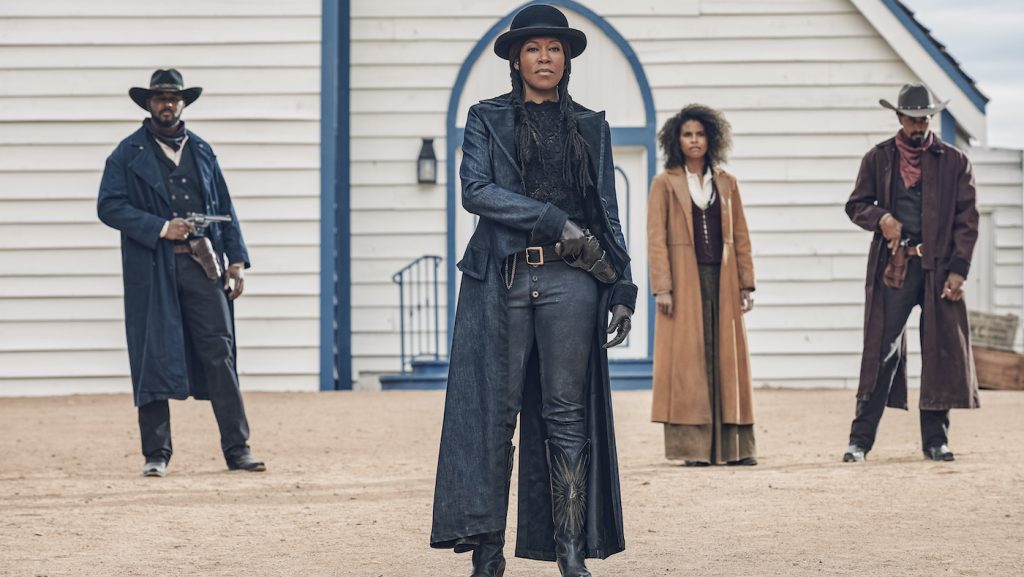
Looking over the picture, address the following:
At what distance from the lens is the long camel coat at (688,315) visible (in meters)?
8.76

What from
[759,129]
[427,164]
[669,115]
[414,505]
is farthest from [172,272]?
[759,129]

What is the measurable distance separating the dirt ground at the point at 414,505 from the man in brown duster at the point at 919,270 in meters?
0.30

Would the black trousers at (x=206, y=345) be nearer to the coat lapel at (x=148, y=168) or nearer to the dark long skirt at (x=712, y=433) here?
the coat lapel at (x=148, y=168)

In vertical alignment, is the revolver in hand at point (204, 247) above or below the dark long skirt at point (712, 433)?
above

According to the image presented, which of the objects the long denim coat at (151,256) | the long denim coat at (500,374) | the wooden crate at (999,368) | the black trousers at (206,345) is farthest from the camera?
the wooden crate at (999,368)

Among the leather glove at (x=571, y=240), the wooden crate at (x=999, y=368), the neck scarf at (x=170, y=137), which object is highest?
the neck scarf at (x=170, y=137)

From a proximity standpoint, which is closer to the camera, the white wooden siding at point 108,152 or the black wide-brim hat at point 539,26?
the black wide-brim hat at point 539,26

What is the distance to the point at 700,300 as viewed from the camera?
886 cm

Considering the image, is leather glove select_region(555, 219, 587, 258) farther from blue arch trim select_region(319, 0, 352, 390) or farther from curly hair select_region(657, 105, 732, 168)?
blue arch trim select_region(319, 0, 352, 390)

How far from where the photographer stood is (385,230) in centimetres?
1464

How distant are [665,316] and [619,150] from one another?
6.04 meters

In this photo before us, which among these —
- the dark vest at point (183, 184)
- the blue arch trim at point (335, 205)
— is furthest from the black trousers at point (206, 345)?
the blue arch trim at point (335, 205)

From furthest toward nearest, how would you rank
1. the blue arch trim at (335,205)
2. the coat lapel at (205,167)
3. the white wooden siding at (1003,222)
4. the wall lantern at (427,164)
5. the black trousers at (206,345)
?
the white wooden siding at (1003,222) < the wall lantern at (427,164) < the blue arch trim at (335,205) < the coat lapel at (205,167) < the black trousers at (206,345)

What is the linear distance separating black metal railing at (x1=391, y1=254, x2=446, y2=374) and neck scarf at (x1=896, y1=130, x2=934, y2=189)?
628 centimetres
